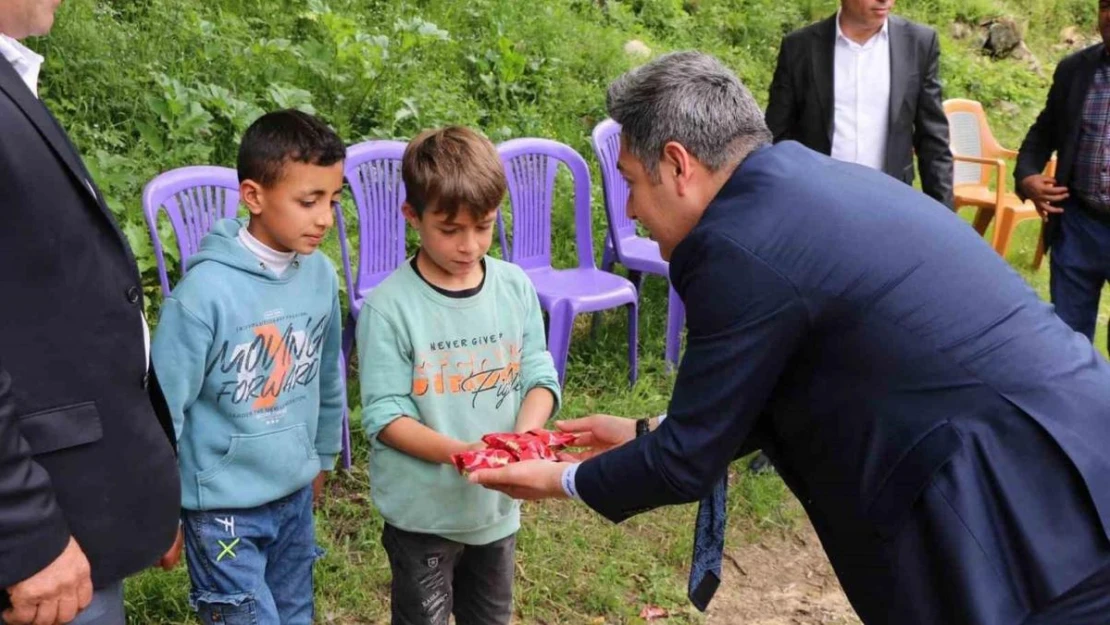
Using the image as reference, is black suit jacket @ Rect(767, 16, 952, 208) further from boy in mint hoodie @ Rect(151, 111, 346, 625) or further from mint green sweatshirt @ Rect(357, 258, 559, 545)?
boy in mint hoodie @ Rect(151, 111, 346, 625)

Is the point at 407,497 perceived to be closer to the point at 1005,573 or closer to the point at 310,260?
the point at 310,260

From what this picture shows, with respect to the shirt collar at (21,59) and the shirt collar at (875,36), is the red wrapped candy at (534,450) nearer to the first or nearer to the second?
the shirt collar at (21,59)

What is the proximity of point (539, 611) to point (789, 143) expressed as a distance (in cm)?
210

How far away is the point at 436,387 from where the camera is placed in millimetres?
2816

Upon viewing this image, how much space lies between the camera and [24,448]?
5.78 feet

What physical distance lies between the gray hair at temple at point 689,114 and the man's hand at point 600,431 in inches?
33.1

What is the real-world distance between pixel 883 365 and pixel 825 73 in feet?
10.2

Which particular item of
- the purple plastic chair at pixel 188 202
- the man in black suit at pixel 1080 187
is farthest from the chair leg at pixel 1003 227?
the purple plastic chair at pixel 188 202

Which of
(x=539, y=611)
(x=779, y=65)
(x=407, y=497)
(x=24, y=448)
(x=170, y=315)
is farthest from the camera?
(x=779, y=65)

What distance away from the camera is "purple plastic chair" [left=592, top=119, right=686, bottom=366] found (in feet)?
18.7

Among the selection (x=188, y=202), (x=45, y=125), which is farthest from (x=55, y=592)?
(x=188, y=202)

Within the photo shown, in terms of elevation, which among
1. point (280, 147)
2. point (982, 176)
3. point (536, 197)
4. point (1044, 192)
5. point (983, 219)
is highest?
point (280, 147)

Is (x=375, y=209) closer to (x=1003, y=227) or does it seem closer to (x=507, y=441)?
A: (x=507, y=441)

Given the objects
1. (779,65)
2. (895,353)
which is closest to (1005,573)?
(895,353)
